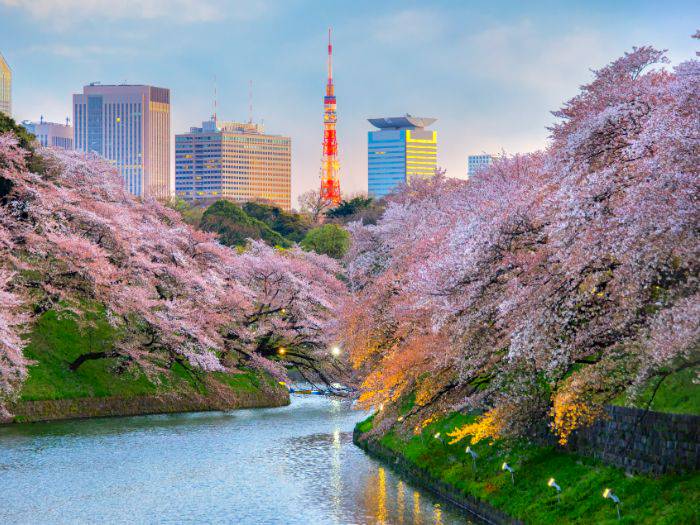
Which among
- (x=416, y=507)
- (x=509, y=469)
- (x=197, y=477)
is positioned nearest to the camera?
(x=509, y=469)

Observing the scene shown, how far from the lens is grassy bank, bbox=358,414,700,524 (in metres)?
19.7

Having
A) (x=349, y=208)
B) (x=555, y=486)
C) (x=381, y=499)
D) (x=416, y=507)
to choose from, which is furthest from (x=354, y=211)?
(x=555, y=486)

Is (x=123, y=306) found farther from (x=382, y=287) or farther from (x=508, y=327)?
(x=508, y=327)

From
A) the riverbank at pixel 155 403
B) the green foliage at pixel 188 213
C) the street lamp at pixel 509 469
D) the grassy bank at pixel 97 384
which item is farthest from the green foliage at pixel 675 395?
the green foliage at pixel 188 213

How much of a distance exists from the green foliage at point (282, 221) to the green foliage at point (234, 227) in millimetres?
11050

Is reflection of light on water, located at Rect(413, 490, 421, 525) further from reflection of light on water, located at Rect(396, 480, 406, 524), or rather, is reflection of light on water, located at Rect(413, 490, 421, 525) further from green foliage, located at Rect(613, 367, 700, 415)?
green foliage, located at Rect(613, 367, 700, 415)

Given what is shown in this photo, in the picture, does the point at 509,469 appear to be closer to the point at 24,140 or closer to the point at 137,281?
the point at 137,281

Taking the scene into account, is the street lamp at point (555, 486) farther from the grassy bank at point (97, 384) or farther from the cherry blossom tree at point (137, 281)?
the grassy bank at point (97, 384)

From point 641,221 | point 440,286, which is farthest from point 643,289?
point 440,286

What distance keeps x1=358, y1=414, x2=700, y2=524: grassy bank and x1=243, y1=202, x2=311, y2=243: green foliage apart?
82.3 metres

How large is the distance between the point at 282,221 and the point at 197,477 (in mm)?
87809

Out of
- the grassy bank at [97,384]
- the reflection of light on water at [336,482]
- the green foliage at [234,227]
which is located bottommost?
the reflection of light on water at [336,482]

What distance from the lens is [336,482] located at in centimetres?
3231

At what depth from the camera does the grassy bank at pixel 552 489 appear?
19.7 metres
